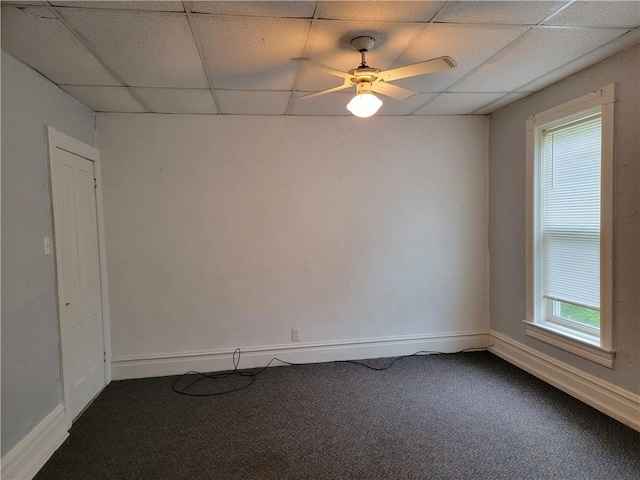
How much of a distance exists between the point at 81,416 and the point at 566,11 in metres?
4.11

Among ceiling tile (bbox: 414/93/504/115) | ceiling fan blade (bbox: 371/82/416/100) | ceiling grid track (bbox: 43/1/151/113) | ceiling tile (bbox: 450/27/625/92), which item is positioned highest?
ceiling tile (bbox: 414/93/504/115)

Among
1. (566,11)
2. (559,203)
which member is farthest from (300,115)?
(559,203)

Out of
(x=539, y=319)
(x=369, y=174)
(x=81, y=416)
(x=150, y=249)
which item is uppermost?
(x=369, y=174)

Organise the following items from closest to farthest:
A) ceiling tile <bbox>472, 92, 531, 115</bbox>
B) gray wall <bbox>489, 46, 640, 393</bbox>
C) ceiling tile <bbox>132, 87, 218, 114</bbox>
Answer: gray wall <bbox>489, 46, 640, 393</bbox> → ceiling tile <bbox>132, 87, 218, 114</bbox> → ceiling tile <bbox>472, 92, 531, 115</bbox>

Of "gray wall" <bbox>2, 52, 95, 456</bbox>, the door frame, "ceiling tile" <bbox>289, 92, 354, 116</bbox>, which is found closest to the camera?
"gray wall" <bbox>2, 52, 95, 456</bbox>

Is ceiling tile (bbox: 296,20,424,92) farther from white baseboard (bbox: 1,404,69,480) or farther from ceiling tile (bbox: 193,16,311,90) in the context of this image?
white baseboard (bbox: 1,404,69,480)

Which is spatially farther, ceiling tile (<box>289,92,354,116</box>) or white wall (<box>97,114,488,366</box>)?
white wall (<box>97,114,488,366</box>)

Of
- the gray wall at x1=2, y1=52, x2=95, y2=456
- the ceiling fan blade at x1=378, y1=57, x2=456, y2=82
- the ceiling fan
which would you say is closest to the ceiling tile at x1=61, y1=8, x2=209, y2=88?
the gray wall at x1=2, y1=52, x2=95, y2=456

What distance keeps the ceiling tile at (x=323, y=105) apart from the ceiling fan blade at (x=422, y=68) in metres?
0.95

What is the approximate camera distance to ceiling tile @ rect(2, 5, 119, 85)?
172cm

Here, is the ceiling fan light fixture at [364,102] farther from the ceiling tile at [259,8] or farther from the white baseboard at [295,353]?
the white baseboard at [295,353]

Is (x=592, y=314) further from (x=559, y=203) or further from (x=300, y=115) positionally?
(x=300, y=115)

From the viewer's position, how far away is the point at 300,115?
3.41 m

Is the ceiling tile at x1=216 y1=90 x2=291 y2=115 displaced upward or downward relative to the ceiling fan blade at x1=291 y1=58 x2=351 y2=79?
upward
